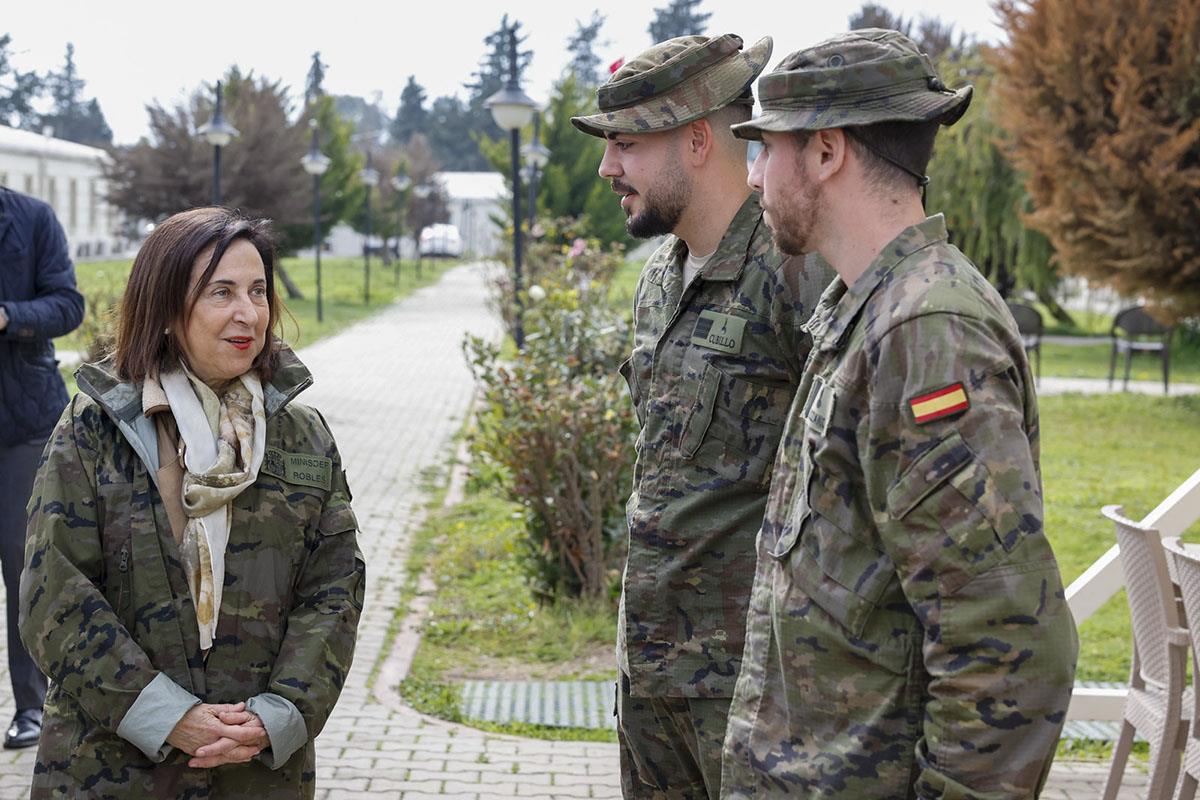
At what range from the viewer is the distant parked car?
73125mm

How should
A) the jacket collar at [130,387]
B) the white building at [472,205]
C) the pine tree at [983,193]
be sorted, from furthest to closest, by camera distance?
1. the white building at [472,205]
2. the pine tree at [983,193]
3. the jacket collar at [130,387]

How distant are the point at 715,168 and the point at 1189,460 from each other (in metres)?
11.9

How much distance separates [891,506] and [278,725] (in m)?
1.48

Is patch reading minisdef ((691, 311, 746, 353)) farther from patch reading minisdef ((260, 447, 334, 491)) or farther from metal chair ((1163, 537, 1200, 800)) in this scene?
metal chair ((1163, 537, 1200, 800))

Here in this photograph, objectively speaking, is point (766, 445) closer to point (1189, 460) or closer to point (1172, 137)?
point (1189, 460)

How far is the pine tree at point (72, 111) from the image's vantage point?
110 metres

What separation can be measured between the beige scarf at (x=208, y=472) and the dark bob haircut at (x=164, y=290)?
2.6 inches

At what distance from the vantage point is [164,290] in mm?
3002

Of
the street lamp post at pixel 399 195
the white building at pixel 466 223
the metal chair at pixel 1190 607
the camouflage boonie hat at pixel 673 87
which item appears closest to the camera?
the camouflage boonie hat at pixel 673 87

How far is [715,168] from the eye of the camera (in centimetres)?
317

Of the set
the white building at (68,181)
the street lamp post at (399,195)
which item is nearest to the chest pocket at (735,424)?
the white building at (68,181)

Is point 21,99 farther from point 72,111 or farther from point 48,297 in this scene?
point 48,297

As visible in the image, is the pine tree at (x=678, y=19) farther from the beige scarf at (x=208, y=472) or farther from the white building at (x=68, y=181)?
the beige scarf at (x=208, y=472)

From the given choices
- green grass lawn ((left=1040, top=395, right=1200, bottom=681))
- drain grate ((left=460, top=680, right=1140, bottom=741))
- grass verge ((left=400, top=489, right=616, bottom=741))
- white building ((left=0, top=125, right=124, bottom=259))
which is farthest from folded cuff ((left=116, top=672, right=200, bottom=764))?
white building ((left=0, top=125, right=124, bottom=259))
